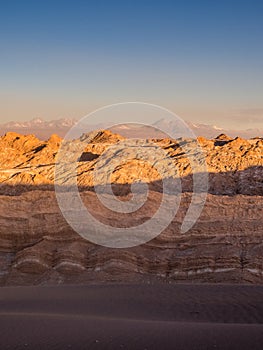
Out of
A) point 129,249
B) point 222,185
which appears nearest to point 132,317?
point 129,249

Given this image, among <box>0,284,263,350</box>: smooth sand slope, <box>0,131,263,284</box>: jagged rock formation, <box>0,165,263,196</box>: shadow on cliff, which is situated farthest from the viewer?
<box>0,165,263,196</box>: shadow on cliff

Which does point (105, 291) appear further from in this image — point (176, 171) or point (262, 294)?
point (176, 171)

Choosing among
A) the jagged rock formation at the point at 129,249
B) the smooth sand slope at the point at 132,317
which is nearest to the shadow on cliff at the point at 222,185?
the jagged rock formation at the point at 129,249

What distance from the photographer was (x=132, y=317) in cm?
1028

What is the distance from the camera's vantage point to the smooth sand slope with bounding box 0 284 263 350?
23.4 ft

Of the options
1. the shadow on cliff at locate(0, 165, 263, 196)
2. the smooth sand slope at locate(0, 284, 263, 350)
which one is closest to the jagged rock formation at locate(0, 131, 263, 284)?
the shadow on cliff at locate(0, 165, 263, 196)

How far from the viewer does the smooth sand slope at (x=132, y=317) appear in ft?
23.4

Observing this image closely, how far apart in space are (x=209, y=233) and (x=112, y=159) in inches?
620

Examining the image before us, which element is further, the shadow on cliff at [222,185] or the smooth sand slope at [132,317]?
the shadow on cliff at [222,185]

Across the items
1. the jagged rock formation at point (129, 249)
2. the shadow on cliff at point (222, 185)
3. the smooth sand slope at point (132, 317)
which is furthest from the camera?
the shadow on cliff at point (222, 185)

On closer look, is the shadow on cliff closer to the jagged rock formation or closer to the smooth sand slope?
the jagged rock formation

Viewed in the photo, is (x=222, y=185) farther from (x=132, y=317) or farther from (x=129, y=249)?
(x=132, y=317)

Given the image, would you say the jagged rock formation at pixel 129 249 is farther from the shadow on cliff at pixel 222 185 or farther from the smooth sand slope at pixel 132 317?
the smooth sand slope at pixel 132 317

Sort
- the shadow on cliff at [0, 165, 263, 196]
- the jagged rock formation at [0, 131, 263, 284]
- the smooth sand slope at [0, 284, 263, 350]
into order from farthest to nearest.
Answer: the shadow on cliff at [0, 165, 263, 196]
the jagged rock formation at [0, 131, 263, 284]
the smooth sand slope at [0, 284, 263, 350]
